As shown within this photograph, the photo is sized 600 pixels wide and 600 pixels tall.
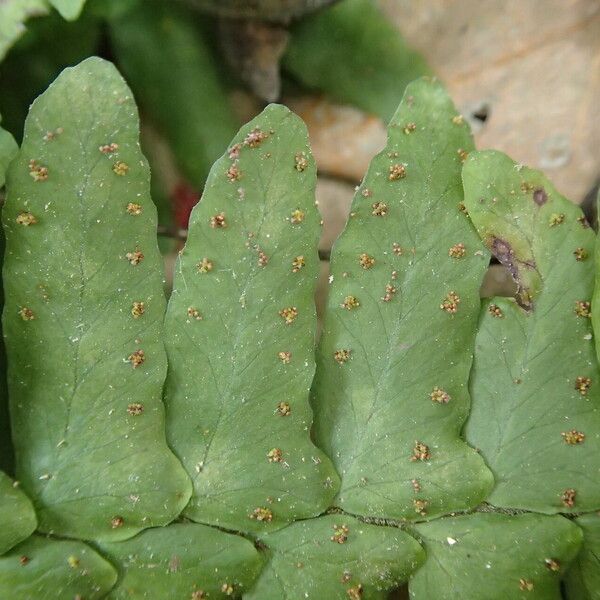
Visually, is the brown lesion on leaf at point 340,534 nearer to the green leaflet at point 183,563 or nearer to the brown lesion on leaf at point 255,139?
the green leaflet at point 183,563

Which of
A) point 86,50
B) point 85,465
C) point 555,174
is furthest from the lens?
point 555,174

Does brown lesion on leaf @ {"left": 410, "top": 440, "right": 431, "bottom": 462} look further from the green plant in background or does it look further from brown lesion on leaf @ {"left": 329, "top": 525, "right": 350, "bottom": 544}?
brown lesion on leaf @ {"left": 329, "top": 525, "right": 350, "bottom": 544}

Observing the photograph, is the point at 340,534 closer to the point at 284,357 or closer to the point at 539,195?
the point at 284,357

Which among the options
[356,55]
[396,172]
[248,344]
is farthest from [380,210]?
[356,55]

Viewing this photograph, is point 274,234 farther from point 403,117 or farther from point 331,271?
point 403,117

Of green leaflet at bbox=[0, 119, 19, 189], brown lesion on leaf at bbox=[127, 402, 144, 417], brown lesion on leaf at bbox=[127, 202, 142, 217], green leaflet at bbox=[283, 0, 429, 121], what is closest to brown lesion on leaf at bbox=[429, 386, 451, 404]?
brown lesion on leaf at bbox=[127, 402, 144, 417]

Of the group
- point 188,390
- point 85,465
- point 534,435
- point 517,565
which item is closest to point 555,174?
point 534,435
